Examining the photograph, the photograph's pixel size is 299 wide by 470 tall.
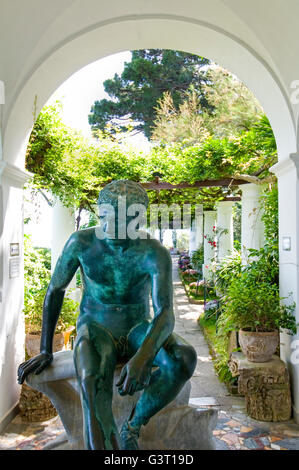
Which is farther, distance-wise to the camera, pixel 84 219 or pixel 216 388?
pixel 84 219

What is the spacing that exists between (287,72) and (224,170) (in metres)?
2.35

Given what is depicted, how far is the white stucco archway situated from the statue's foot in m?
2.06

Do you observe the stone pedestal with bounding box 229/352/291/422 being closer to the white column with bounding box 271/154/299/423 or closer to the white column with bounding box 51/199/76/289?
the white column with bounding box 271/154/299/423

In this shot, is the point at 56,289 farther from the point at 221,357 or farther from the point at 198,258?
the point at 198,258

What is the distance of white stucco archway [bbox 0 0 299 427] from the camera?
343cm

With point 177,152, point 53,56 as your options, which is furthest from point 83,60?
point 177,152

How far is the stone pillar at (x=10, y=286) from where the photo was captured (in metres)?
3.48

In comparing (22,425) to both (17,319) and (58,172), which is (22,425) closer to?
(17,319)

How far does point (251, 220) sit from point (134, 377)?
5.14 meters

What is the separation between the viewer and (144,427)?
6.79 ft

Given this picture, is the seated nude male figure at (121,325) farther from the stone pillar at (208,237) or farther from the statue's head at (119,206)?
the stone pillar at (208,237)

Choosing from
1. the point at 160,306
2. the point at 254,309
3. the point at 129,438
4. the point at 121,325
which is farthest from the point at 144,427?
the point at 254,309

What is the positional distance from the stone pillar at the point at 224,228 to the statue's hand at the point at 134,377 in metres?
7.93
